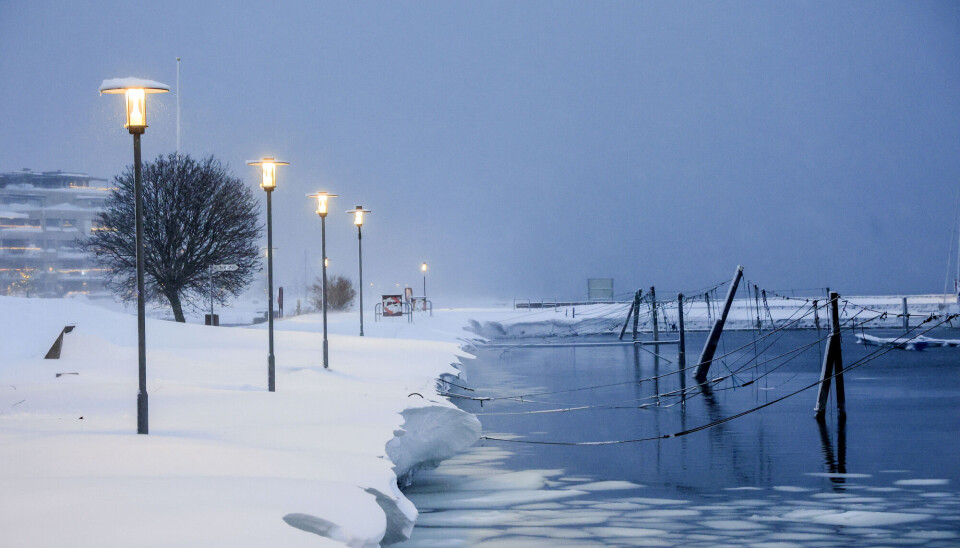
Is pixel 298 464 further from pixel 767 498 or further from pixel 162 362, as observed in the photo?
pixel 162 362

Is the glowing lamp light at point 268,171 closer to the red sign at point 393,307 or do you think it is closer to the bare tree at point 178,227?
the bare tree at point 178,227

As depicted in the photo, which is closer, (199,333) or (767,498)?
(767,498)

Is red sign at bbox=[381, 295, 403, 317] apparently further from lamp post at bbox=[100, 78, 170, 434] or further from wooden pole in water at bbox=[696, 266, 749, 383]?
lamp post at bbox=[100, 78, 170, 434]

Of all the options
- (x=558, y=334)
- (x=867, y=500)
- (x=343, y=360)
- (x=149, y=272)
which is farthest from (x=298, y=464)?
(x=558, y=334)

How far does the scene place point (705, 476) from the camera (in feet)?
61.8

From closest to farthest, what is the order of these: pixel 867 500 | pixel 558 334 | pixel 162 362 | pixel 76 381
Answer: pixel 867 500, pixel 76 381, pixel 162 362, pixel 558 334

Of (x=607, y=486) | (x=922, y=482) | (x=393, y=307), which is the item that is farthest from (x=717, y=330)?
(x=393, y=307)

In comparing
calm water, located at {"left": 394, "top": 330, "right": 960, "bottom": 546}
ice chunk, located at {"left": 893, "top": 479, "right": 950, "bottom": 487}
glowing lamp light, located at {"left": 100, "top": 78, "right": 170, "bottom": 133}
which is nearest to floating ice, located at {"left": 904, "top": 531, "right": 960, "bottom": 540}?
calm water, located at {"left": 394, "top": 330, "right": 960, "bottom": 546}

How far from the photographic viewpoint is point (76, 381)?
22.0 metres

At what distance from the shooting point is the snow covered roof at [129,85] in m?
14.1

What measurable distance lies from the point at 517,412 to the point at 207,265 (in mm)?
27189

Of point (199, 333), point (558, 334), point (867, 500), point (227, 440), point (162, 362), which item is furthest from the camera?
point (558, 334)

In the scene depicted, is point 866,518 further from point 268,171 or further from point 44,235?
point 44,235

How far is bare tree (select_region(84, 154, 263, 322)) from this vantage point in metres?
50.8
